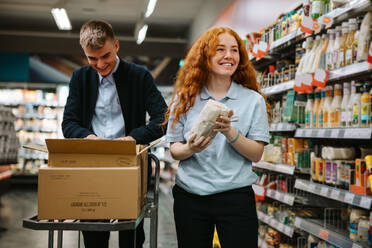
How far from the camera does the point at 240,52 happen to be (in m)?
1.93

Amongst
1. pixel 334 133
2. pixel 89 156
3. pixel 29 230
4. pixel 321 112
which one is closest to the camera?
pixel 89 156

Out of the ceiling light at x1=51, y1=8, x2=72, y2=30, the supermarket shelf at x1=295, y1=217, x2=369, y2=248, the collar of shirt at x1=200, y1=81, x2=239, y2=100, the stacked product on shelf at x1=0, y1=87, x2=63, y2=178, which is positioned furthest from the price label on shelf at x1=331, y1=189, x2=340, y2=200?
the stacked product on shelf at x1=0, y1=87, x2=63, y2=178

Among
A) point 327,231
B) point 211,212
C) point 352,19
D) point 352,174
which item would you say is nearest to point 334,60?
point 352,19

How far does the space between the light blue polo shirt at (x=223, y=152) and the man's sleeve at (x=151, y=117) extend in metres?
0.39

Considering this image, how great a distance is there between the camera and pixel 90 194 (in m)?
1.69

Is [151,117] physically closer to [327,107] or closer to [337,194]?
[337,194]

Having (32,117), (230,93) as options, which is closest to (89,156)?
(230,93)

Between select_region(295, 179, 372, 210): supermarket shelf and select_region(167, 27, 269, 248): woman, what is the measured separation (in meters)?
0.88

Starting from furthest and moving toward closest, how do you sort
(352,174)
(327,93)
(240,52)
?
1. (327,93)
2. (352,174)
3. (240,52)

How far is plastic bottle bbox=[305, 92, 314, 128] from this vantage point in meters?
3.26

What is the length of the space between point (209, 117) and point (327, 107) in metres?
1.71

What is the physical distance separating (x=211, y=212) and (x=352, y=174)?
1.30m

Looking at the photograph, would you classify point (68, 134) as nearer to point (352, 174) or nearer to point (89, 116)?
point (89, 116)

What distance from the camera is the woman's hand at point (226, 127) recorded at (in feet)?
5.33
